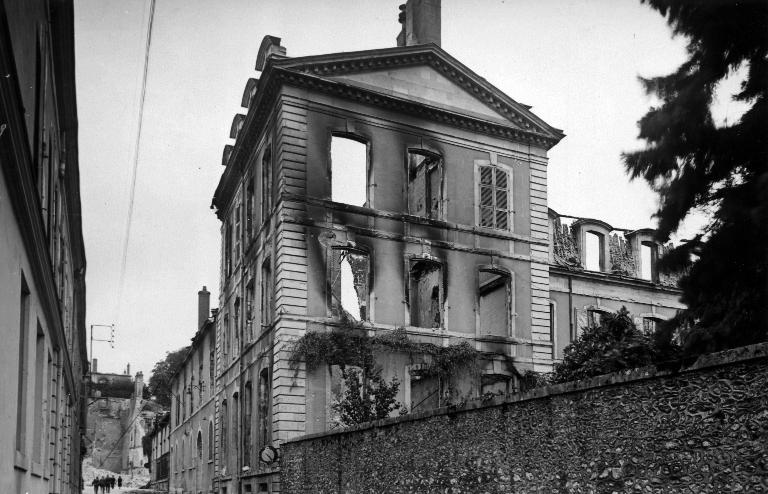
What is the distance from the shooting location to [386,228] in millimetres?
24734

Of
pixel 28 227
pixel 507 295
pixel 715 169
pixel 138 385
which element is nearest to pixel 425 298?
pixel 507 295

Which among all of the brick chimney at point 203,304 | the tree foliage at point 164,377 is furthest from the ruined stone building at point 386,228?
the tree foliage at point 164,377

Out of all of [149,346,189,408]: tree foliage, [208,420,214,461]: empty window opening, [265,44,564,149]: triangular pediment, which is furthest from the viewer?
[149,346,189,408]: tree foliage

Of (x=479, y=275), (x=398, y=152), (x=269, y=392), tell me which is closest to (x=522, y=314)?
(x=479, y=275)

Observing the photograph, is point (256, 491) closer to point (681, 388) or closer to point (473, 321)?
point (473, 321)

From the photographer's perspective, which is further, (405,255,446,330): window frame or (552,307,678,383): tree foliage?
(405,255,446,330): window frame

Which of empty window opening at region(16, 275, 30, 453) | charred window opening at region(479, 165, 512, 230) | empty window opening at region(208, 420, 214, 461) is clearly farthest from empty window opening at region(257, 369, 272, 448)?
empty window opening at region(16, 275, 30, 453)

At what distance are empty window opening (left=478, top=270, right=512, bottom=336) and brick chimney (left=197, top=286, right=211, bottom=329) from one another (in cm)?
2549

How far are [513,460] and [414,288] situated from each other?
59.8 ft

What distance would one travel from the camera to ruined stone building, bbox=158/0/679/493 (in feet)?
77.5

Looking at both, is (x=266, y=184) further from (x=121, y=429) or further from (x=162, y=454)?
(x=121, y=429)

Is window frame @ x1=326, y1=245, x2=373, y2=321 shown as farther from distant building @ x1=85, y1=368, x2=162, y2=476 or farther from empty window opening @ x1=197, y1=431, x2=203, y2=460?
distant building @ x1=85, y1=368, x2=162, y2=476

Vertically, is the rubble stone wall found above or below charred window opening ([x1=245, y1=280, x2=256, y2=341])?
below

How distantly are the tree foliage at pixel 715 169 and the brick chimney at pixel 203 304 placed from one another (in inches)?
1536
